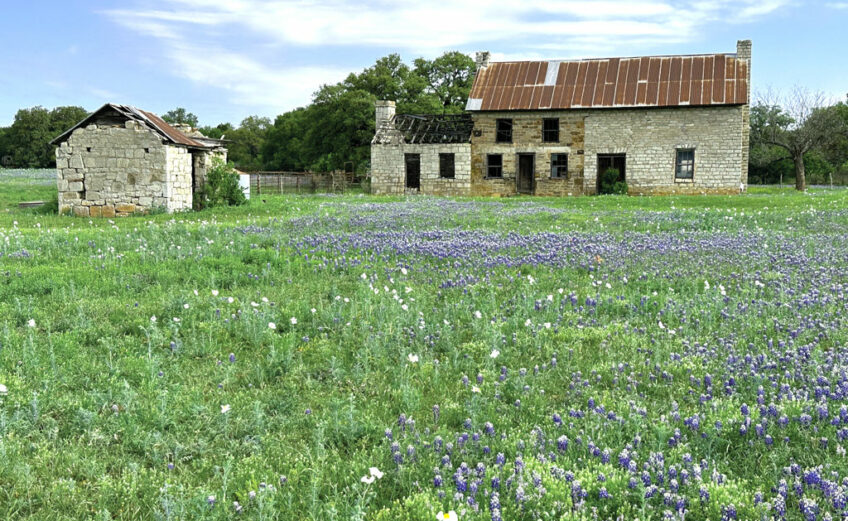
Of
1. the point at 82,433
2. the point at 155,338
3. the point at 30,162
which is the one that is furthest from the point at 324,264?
the point at 30,162

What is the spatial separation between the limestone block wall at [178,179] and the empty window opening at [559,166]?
22.9 metres

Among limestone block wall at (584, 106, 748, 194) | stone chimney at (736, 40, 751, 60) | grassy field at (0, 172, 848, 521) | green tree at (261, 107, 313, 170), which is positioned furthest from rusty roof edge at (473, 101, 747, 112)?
green tree at (261, 107, 313, 170)

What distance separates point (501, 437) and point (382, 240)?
304 inches

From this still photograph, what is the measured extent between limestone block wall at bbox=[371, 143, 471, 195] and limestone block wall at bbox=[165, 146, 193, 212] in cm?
1695

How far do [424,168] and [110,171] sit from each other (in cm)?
2097

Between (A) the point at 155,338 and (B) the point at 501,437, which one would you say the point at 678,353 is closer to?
(B) the point at 501,437

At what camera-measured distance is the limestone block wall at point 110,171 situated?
22.3 meters

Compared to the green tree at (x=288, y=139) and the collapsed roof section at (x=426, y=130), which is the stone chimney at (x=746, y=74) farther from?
the green tree at (x=288, y=139)

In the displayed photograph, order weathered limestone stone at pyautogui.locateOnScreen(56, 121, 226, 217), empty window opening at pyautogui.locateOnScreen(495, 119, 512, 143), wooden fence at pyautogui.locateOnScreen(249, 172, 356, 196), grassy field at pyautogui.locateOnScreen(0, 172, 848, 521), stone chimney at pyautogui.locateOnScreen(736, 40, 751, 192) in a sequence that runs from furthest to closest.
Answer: wooden fence at pyautogui.locateOnScreen(249, 172, 356, 196) < empty window opening at pyautogui.locateOnScreen(495, 119, 512, 143) < stone chimney at pyautogui.locateOnScreen(736, 40, 751, 192) < weathered limestone stone at pyautogui.locateOnScreen(56, 121, 226, 217) < grassy field at pyautogui.locateOnScreen(0, 172, 848, 521)

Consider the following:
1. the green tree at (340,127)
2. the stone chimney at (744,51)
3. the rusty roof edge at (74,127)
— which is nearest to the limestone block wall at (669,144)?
the stone chimney at (744,51)

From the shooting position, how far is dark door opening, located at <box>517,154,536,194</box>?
40.1 metres

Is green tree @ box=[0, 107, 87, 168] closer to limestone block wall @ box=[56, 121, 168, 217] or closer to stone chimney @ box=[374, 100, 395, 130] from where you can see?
stone chimney @ box=[374, 100, 395, 130]

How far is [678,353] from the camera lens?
531 centimetres

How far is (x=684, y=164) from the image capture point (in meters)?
36.7
